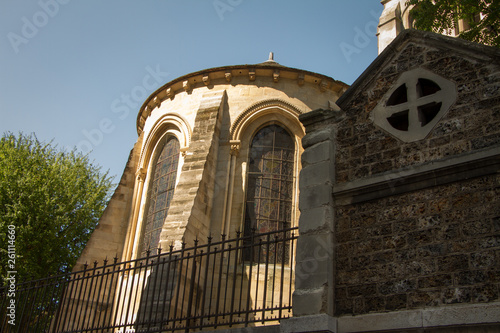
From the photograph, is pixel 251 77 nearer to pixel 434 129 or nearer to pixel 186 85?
pixel 186 85

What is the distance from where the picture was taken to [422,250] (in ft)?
17.2

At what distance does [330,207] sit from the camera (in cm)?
601

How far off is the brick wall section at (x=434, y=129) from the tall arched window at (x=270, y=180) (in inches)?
253

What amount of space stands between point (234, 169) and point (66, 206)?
7579mm

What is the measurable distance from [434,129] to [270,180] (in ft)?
26.2

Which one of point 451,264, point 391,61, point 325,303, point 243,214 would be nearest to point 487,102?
point 391,61

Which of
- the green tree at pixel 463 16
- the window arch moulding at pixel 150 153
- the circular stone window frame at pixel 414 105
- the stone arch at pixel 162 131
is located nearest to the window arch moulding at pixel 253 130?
the window arch moulding at pixel 150 153

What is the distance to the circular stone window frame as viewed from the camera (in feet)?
18.9

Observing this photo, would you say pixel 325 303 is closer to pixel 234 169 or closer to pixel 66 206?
pixel 234 169

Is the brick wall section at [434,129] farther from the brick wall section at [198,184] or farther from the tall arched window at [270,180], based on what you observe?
the tall arched window at [270,180]

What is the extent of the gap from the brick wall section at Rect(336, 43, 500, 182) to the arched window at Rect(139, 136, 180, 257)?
8.42 meters

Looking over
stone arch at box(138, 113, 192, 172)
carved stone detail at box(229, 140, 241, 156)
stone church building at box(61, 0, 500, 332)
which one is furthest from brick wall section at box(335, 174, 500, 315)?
stone arch at box(138, 113, 192, 172)

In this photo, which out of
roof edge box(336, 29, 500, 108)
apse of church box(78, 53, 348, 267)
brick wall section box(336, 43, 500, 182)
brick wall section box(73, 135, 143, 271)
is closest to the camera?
brick wall section box(336, 43, 500, 182)

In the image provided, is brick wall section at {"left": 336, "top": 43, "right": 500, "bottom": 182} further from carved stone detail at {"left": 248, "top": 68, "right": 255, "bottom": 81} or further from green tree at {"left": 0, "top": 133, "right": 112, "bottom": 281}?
green tree at {"left": 0, "top": 133, "right": 112, "bottom": 281}
